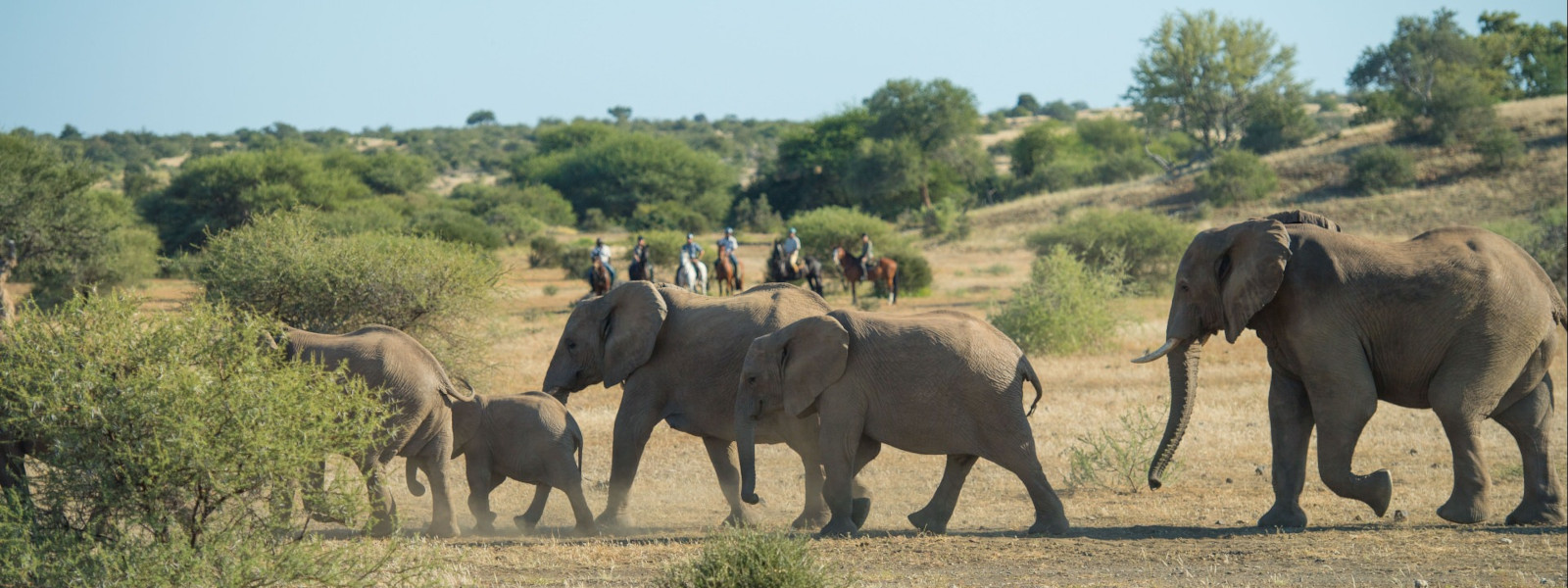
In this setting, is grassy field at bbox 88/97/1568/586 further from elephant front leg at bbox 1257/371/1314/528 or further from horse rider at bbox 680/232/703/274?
horse rider at bbox 680/232/703/274

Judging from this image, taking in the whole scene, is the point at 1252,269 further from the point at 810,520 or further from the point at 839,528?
the point at 810,520

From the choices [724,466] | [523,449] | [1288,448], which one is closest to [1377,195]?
[1288,448]

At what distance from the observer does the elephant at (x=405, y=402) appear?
10227 mm

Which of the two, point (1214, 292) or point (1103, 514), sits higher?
point (1214, 292)

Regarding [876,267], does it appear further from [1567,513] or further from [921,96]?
[921,96]

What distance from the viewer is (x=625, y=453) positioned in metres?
11.0

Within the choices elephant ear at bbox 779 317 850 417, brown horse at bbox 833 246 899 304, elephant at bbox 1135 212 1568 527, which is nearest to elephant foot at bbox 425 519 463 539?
elephant ear at bbox 779 317 850 417

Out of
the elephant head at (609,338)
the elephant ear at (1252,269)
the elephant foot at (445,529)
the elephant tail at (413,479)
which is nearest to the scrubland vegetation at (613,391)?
the elephant tail at (413,479)

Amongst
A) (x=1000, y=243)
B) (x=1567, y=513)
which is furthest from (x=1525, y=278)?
(x=1000, y=243)

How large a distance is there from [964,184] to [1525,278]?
209 ft

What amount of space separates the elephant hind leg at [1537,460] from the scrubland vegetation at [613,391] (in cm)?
31

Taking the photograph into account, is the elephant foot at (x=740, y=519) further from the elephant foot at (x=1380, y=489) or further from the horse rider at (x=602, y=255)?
the horse rider at (x=602, y=255)

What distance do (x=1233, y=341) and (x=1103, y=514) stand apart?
83.2 inches

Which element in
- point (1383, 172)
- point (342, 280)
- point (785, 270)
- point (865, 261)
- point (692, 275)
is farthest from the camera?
point (1383, 172)
